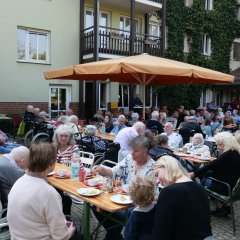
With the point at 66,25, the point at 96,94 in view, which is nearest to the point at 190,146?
the point at 96,94

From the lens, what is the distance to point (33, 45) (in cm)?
1401

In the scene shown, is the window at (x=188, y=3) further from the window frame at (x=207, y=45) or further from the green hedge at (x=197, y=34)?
the window frame at (x=207, y=45)

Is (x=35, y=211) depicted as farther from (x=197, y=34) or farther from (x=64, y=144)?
(x=197, y=34)

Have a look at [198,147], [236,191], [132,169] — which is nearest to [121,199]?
[132,169]

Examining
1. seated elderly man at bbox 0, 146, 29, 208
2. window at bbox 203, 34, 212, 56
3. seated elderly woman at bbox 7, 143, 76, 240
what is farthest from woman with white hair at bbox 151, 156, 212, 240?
window at bbox 203, 34, 212, 56

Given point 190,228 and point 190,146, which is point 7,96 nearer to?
point 190,146

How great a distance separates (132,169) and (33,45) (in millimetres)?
11331

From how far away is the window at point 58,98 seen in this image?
48.0 ft

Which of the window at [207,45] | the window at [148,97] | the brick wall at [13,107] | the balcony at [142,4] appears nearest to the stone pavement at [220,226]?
the brick wall at [13,107]

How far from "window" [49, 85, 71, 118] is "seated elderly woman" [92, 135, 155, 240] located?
424 inches

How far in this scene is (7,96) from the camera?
43.2ft

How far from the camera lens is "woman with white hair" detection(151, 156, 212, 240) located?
2.33m

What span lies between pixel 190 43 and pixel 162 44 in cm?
423

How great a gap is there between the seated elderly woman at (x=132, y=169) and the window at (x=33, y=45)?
1072 centimetres
